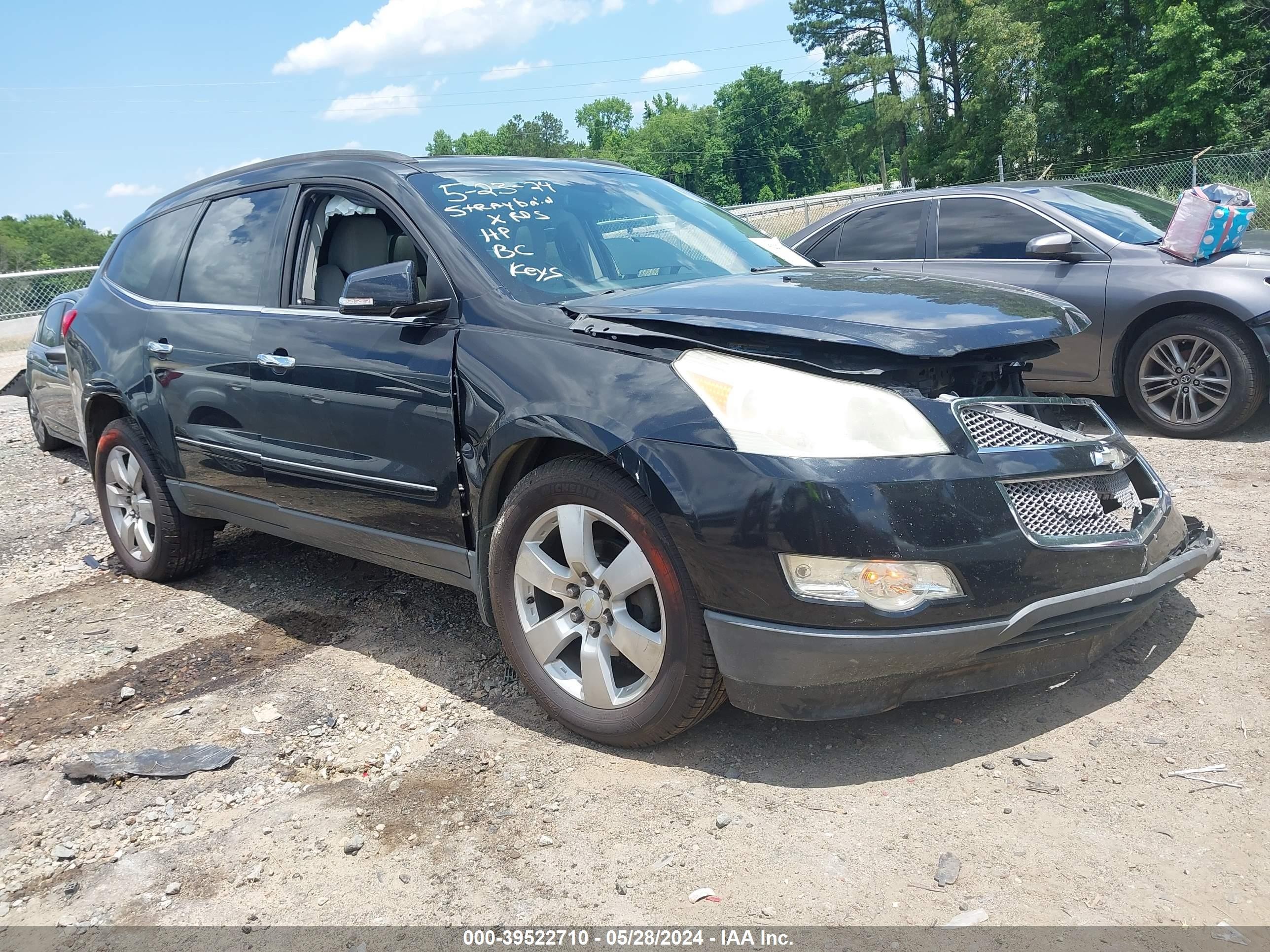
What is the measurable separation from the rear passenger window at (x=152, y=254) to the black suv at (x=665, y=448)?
72cm

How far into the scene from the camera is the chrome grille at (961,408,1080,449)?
2.73m

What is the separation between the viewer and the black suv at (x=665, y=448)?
2.63 m

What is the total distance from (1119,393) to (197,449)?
18.4 ft

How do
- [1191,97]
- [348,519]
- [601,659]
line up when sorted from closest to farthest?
1. [601,659]
2. [348,519]
3. [1191,97]

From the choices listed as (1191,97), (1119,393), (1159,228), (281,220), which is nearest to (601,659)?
(281,220)

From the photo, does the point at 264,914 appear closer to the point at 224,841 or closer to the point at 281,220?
the point at 224,841

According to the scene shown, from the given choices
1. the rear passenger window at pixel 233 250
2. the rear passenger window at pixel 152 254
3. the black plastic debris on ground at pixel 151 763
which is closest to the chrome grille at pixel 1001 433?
the black plastic debris on ground at pixel 151 763

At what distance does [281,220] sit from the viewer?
419 centimetres

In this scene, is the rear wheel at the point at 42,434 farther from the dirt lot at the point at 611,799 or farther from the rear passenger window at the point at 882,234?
the rear passenger window at the point at 882,234

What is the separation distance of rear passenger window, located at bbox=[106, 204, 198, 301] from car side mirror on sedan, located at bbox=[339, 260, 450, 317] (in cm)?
188

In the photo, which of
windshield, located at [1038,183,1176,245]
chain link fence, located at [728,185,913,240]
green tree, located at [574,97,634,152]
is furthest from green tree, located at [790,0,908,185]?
green tree, located at [574,97,634,152]

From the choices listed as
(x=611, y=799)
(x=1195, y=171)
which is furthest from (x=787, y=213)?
(x=611, y=799)

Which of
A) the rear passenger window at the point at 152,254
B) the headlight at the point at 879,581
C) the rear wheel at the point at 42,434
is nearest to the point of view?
the headlight at the point at 879,581

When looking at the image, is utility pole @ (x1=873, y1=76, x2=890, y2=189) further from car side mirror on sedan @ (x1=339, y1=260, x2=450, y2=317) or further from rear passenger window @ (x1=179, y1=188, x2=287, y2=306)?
car side mirror on sedan @ (x1=339, y1=260, x2=450, y2=317)
